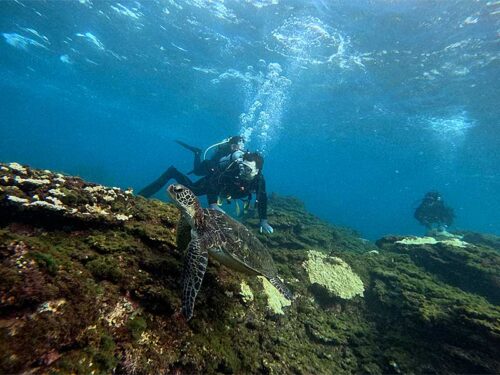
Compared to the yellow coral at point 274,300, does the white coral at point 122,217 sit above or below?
above

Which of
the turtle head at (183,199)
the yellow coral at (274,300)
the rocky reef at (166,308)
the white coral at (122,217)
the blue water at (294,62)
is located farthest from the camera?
the blue water at (294,62)

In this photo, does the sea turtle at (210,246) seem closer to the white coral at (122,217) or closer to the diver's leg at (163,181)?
the white coral at (122,217)

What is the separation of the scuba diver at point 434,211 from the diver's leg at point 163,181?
15.6 metres

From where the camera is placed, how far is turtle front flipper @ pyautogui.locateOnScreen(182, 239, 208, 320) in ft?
8.59

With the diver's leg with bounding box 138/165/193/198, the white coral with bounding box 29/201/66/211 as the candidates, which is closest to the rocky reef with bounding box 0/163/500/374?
the white coral with bounding box 29/201/66/211

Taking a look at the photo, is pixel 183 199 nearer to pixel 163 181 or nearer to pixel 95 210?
pixel 95 210

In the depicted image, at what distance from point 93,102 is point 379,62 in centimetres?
4900

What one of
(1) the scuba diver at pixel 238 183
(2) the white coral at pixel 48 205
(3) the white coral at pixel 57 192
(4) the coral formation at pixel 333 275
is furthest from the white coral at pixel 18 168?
(4) the coral formation at pixel 333 275

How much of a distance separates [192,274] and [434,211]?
19712mm

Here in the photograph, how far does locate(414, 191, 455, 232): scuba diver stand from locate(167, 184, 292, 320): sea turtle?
695 inches

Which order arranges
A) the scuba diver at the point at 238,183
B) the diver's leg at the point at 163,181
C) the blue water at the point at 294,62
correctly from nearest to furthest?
1. the scuba diver at the point at 238,183
2. the diver's leg at the point at 163,181
3. the blue water at the point at 294,62

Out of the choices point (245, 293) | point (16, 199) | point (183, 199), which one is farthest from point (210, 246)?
point (16, 199)

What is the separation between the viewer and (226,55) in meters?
21.4

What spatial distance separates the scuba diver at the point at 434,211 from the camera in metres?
17.6
